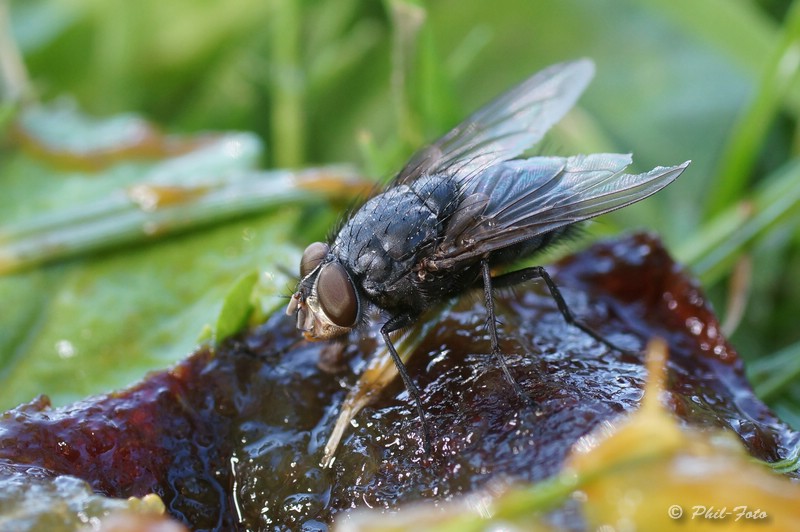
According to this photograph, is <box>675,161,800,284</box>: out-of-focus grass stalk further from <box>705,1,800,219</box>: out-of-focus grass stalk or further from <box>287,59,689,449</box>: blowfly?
<box>287,59,689,449</box>: blowfly

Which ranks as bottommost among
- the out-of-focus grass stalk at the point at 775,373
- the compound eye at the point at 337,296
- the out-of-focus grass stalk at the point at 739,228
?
the out-of-focus grass stalk at the point at 775,373

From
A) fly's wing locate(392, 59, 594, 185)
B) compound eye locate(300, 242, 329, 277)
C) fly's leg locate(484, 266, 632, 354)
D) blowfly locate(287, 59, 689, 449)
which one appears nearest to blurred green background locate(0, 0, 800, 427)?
fly's wing locate(392, 59, 594, 185)

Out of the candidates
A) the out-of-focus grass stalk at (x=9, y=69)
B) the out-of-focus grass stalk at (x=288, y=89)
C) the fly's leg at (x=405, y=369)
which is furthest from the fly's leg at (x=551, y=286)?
the out-of-focus grass stalk at (x=9, y=69)

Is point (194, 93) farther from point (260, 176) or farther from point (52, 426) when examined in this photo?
point (52, 426)

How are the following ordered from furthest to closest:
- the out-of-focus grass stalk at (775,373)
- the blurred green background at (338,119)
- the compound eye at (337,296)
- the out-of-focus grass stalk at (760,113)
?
1. the out-of-focus grass stalk at (760,113)
2. the blurred green background at (338,119)
3. the out-of-focus grass stalk at (775,373)
4. the compound eye at (337,296)

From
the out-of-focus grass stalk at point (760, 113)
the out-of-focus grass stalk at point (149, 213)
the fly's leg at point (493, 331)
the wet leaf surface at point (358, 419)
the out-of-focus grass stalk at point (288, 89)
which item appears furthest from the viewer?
the out-of-focus grass stalk at point (288, 89)

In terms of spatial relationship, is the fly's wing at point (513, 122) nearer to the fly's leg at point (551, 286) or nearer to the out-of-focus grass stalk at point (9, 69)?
the fly's leg at point (551, 286)

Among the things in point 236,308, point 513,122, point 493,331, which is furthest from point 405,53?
point 493,331

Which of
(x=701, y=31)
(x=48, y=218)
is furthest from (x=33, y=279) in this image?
(x=701, y=31)
